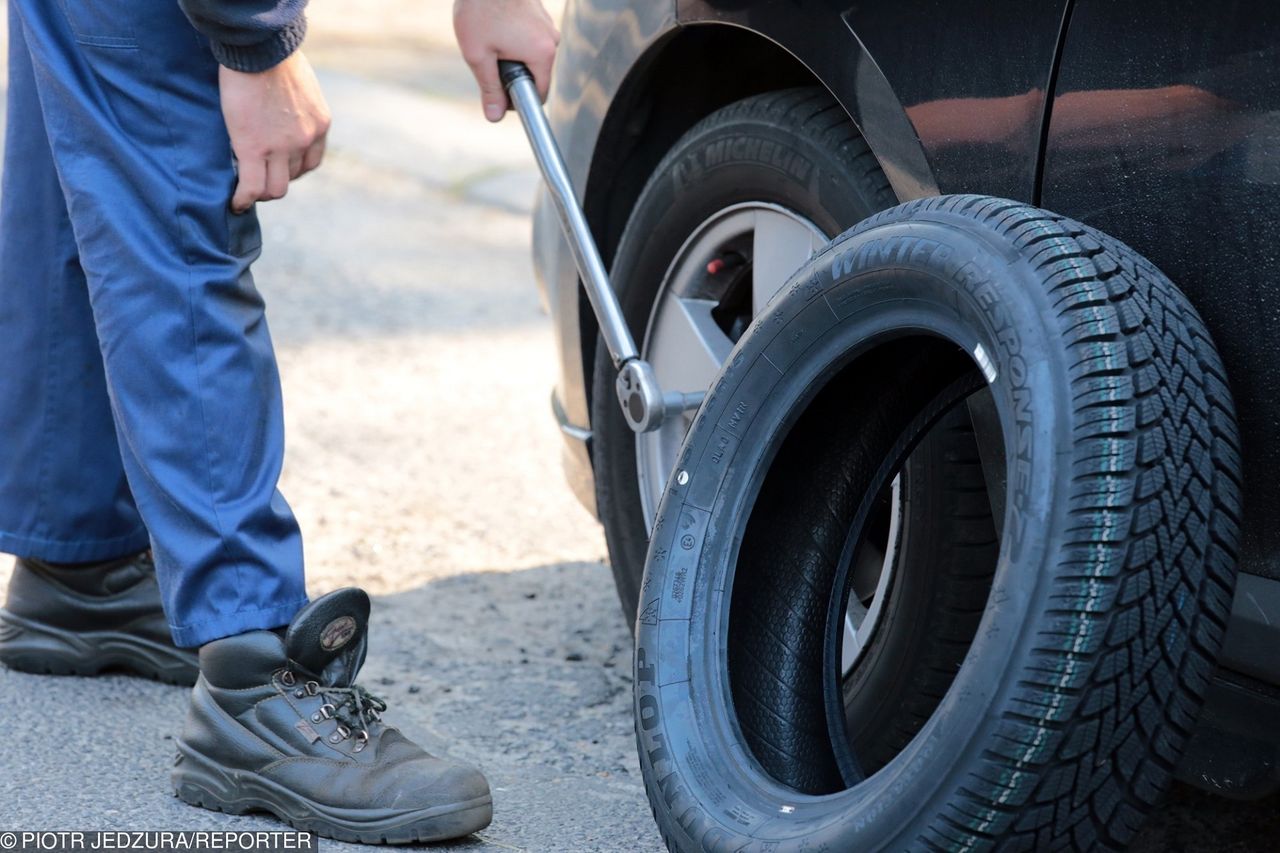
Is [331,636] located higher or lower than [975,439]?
lower

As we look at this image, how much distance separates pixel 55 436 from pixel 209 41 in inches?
26.3

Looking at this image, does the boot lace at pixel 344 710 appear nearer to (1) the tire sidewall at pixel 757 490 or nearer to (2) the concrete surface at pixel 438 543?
(2) the concrete surface at pixel 438 543

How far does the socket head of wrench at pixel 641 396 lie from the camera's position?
187 centimetres

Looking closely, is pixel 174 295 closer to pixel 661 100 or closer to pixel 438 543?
pixel 661 100

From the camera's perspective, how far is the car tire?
1.74m

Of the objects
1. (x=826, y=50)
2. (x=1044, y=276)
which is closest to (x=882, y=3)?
(x=826, y=50)

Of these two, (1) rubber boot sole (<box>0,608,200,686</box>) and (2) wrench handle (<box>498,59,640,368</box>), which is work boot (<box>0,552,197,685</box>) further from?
(2) wrench handle (<box>498,59,640,368</box>)

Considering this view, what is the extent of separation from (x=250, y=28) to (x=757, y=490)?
0.77 metres

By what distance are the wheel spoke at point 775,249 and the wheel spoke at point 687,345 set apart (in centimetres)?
11

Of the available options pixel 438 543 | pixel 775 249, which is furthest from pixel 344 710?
pixel 438 543

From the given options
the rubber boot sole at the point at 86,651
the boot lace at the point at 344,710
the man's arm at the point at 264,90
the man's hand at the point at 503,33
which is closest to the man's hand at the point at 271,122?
the man's arm at the point at 264,90

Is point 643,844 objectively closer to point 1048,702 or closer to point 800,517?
point 800,517

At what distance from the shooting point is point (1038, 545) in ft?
4.00

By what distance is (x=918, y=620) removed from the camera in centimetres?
164
